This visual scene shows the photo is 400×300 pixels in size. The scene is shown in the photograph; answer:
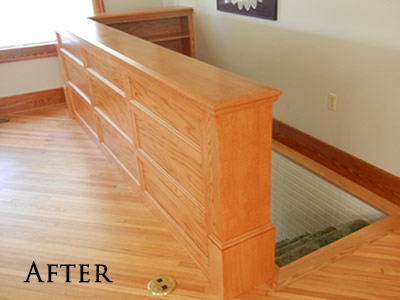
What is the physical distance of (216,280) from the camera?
170 cm

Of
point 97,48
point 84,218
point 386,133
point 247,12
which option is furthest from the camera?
point 247,12

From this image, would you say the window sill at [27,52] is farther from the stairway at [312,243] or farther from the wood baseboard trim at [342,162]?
the stairway at [312,243]

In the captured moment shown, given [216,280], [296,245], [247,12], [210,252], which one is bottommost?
[296,245]

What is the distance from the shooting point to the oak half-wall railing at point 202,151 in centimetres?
142

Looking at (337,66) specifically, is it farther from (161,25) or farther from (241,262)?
(161,25)

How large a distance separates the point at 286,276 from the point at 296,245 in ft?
2.55

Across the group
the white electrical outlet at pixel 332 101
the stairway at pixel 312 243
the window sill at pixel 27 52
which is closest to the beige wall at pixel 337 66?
the white electrical outlet at pixel 332 101

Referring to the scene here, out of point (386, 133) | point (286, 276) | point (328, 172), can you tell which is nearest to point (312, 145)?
point (328, 172)

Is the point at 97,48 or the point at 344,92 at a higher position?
the point at 97,48

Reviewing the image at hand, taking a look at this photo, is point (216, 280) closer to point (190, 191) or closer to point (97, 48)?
point (190, 191)

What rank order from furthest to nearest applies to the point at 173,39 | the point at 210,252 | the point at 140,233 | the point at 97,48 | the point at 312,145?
the point at 173,39 → the point at 312,145 → the point at 97,48 → the point at 140,233 → the point at 210,252

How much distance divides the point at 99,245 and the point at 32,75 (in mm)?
2948

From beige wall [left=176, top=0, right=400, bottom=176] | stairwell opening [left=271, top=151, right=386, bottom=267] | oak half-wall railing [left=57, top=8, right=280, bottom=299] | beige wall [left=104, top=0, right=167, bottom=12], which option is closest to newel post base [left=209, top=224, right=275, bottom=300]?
oak half-wall railing [left=57, top=8, right=280, bottom=299]

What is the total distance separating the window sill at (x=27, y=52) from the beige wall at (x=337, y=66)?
1996mm
